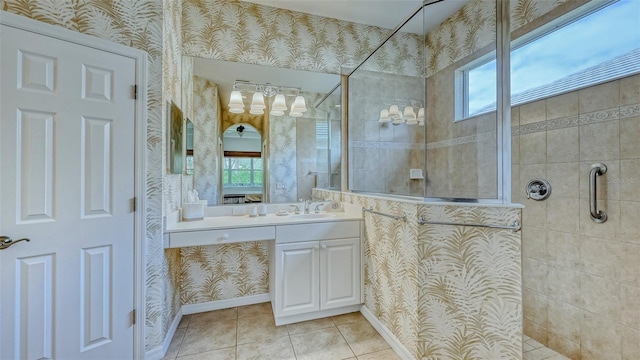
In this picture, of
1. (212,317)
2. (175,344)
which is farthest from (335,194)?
(175,344)

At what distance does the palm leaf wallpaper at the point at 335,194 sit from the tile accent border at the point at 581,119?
0.79m

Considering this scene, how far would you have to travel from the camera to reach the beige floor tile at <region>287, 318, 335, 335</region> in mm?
2035

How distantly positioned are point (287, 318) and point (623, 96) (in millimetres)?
2667

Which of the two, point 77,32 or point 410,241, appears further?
point 410,241

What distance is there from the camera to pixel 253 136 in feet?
8.45

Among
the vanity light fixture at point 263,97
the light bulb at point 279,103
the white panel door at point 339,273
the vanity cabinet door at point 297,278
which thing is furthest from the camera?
the light bulb at point 279,103

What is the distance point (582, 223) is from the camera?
65.1 inches

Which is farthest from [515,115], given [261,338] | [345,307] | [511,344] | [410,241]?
[261,338]

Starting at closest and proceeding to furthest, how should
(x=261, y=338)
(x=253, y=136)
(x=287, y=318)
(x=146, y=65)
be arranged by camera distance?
(x=146, y=65)
(x=261, y=338)
(x=287, y=318)
(x=253, y=136)

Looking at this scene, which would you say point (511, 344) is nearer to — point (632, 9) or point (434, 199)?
point (434, 199)

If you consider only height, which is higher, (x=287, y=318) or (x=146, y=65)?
(x=146, y=65)

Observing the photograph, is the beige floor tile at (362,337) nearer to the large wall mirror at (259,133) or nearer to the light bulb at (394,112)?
the large wall mirror at (259,133)

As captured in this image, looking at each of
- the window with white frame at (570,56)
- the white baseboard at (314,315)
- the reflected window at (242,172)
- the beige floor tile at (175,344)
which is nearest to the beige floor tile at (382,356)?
the white baseboard at (314,315)

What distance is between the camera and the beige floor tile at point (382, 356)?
67.9 inches
